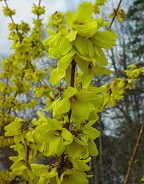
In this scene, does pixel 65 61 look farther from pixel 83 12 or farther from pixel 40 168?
pixel 40 168

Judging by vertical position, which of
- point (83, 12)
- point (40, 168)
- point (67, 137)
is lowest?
point (40, 168)

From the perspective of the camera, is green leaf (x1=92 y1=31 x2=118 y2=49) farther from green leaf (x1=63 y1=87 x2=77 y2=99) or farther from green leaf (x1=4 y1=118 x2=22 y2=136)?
green leaf (x1=4 y1=118 x2=22 y2=136)

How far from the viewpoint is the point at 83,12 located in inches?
40.3

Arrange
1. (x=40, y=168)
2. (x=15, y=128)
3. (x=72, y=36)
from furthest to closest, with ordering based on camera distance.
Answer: (x=15, y=128) < (x=40, y=168) < (x=72, y=36)

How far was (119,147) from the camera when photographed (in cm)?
1792

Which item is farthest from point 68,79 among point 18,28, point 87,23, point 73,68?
point 18,28

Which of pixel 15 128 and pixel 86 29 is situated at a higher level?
pixel 86 29

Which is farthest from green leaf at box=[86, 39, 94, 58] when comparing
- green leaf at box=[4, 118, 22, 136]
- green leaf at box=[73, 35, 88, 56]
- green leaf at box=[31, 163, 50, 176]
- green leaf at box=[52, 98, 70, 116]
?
green leaf at box=[4, 118, 22, 136]

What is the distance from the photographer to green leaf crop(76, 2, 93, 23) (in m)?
1.02

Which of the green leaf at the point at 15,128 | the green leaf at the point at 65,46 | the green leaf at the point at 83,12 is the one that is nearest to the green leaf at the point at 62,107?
the green leaf at the point at 65,46

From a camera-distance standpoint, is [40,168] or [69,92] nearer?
[69,92]

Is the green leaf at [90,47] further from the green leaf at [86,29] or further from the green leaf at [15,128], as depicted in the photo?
the green leaf at [15,128]

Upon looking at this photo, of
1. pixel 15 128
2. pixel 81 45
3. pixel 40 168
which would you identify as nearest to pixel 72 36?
pixel 81 45

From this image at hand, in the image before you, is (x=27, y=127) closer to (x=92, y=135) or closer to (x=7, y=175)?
(x=92, y=135)
